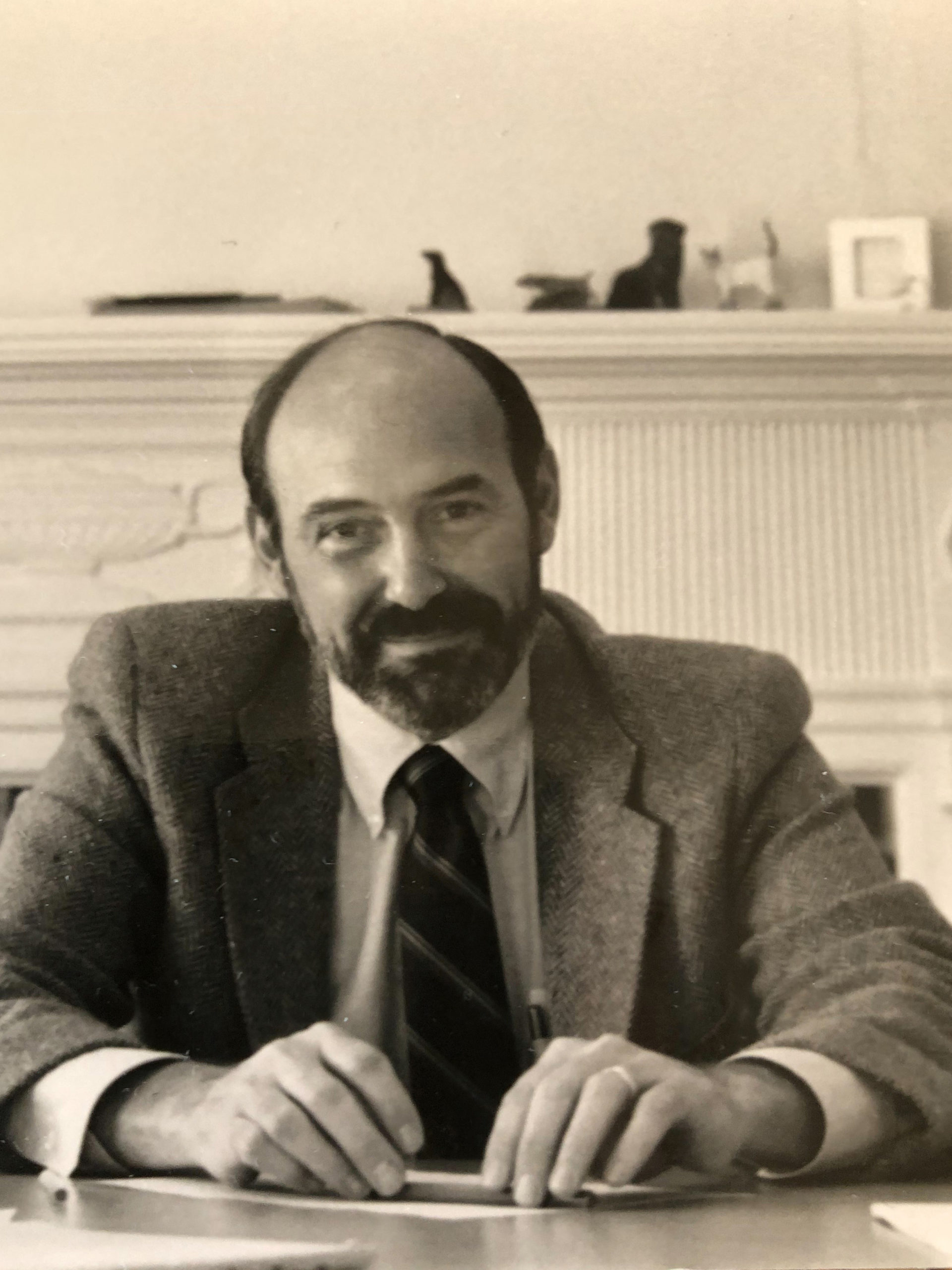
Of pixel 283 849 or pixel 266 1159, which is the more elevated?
pixel 283 849

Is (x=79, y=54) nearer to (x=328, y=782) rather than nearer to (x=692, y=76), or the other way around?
(x=692, y=76)

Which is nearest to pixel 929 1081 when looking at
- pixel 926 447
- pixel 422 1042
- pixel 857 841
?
pixel 857 841

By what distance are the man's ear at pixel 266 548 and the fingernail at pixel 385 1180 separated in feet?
1.64

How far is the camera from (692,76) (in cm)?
122

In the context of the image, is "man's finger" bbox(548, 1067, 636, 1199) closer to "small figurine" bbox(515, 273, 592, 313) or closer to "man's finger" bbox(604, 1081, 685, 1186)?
"man's finger" bbox(604, 1081, 685, 1186)

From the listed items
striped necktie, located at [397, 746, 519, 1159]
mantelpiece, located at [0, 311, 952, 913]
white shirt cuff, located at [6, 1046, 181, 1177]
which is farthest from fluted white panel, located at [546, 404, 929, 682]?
white shirt cuff, located at [6, 1046, 181, 1177]

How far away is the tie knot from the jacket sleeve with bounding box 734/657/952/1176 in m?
0.26

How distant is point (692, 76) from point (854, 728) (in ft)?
2.10

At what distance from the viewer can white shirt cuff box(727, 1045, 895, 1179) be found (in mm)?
990

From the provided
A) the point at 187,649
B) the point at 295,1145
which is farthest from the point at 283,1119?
the point at 187,649

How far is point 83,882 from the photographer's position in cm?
112

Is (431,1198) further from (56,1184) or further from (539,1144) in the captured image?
(56,1184)

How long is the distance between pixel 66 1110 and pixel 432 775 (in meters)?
0.41

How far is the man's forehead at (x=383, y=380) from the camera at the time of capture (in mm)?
1150
